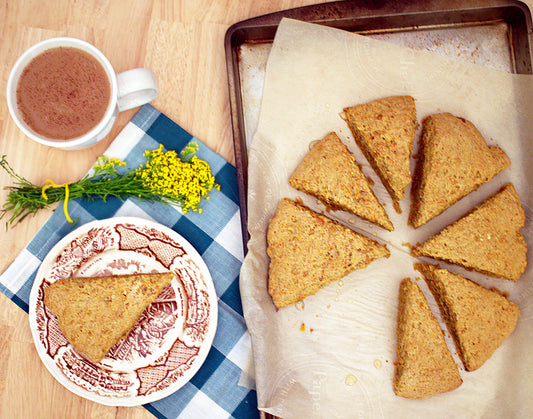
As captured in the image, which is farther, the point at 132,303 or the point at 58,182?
the point at 58,182

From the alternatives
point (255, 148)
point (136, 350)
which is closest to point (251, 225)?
point (255, 148)

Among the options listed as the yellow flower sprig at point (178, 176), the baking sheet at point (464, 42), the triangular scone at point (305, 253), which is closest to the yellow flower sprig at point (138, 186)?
the yellow flower sprig at point (178, 176)

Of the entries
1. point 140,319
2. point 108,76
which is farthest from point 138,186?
point 140,319

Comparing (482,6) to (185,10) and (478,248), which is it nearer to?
(478,248)

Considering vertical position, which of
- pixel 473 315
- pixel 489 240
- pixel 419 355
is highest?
pixel 489 240

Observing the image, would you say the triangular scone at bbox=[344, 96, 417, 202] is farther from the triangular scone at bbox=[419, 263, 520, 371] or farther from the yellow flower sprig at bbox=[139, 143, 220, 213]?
the yellow flower sprig at bbox=[139, 143, 220, 213]

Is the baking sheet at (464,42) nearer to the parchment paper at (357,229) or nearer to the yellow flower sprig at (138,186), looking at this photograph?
the parchment paper at (357,229)

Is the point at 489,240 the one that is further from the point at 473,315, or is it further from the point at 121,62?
the point at 121,62

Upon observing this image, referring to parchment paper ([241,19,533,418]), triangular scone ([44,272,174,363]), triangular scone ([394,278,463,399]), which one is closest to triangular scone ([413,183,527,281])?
parchment paper ([241,19,533,418])
